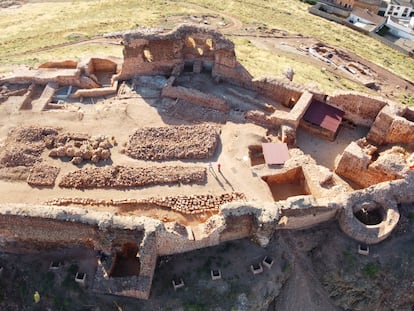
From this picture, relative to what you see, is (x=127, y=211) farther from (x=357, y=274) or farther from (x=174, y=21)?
(x=174, y=21)

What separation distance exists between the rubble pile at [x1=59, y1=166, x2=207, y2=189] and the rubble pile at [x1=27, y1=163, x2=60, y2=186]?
83 cm

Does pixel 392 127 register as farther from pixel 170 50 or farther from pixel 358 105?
pixel 170 50

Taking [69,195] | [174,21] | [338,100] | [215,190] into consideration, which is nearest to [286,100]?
[338,100]

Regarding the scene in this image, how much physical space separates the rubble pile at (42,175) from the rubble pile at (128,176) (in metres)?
0.83

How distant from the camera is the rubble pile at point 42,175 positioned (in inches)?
1023

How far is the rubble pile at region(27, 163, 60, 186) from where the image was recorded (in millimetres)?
25984

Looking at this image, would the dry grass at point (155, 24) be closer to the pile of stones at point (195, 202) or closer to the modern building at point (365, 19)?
the modern building at point (365, 19)

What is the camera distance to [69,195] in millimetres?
25516

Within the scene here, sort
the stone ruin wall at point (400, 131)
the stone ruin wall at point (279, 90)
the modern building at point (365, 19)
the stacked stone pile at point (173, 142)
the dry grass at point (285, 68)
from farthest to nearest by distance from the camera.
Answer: the modern building at point (365, 19)
the dry grass at point (285, 68)
the stone ruin wall at point (279, 90)
the stone ruin wall at point (400, 131)
the stacked stone pile at point (173, 142)

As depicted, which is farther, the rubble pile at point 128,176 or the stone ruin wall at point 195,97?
the stone ruin wall at point 195,97

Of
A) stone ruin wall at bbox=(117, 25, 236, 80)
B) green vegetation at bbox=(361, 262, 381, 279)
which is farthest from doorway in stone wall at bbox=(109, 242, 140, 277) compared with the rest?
stone ruin wall at bbox=(117, 25, 236, 80)

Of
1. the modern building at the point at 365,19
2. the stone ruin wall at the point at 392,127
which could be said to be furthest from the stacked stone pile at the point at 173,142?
the modern building at the point at 365,19

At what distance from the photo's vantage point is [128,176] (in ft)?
86.9

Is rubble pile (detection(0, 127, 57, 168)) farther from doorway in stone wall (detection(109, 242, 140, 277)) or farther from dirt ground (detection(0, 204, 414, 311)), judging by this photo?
doorway in stone wall (detection(109, 242, 140, 277))
